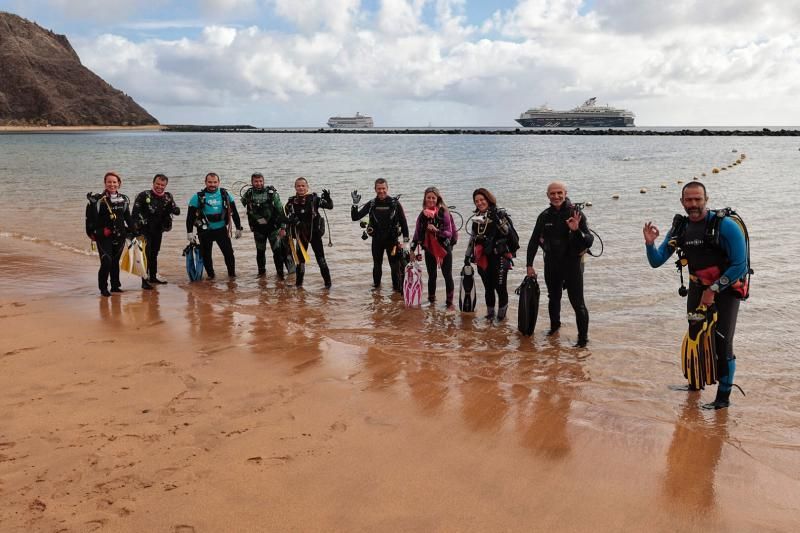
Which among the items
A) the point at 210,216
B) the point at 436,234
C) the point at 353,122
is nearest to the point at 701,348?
the point at 436,234

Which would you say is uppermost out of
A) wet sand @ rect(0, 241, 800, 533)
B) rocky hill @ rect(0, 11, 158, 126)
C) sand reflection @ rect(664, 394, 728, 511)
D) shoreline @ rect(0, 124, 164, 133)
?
rocky hill @ rect(0, 11, 158, 126)

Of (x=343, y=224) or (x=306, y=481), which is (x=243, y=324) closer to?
(x=306, y=481)

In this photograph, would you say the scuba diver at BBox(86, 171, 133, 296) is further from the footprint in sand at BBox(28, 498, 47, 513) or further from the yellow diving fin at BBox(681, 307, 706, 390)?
the yellow diving fin at BBox(681, 307, 706, 390)

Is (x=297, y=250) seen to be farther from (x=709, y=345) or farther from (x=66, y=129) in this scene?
(x=66, y=129)

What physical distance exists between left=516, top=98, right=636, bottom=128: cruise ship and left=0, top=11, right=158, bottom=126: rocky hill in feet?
318

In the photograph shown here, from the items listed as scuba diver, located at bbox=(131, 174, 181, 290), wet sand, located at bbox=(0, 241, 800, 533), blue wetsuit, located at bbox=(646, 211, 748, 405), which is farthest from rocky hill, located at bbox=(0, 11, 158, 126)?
blue wetsuit, located at bbox=(646, 211, 748, 405)

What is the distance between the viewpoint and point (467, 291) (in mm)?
7828

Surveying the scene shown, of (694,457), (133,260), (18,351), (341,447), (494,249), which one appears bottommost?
(694,457)

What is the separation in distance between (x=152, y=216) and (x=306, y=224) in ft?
8.11

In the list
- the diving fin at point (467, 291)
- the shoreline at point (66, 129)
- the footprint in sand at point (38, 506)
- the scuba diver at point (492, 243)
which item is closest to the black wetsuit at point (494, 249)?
the scuba diver at point (492, 243)

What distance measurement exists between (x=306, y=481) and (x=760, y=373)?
15.6 ft

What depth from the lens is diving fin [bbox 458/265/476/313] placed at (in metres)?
7.77

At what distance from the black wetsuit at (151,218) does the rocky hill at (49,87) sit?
123723 millimetres

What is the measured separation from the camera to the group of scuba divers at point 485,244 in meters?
4.91
